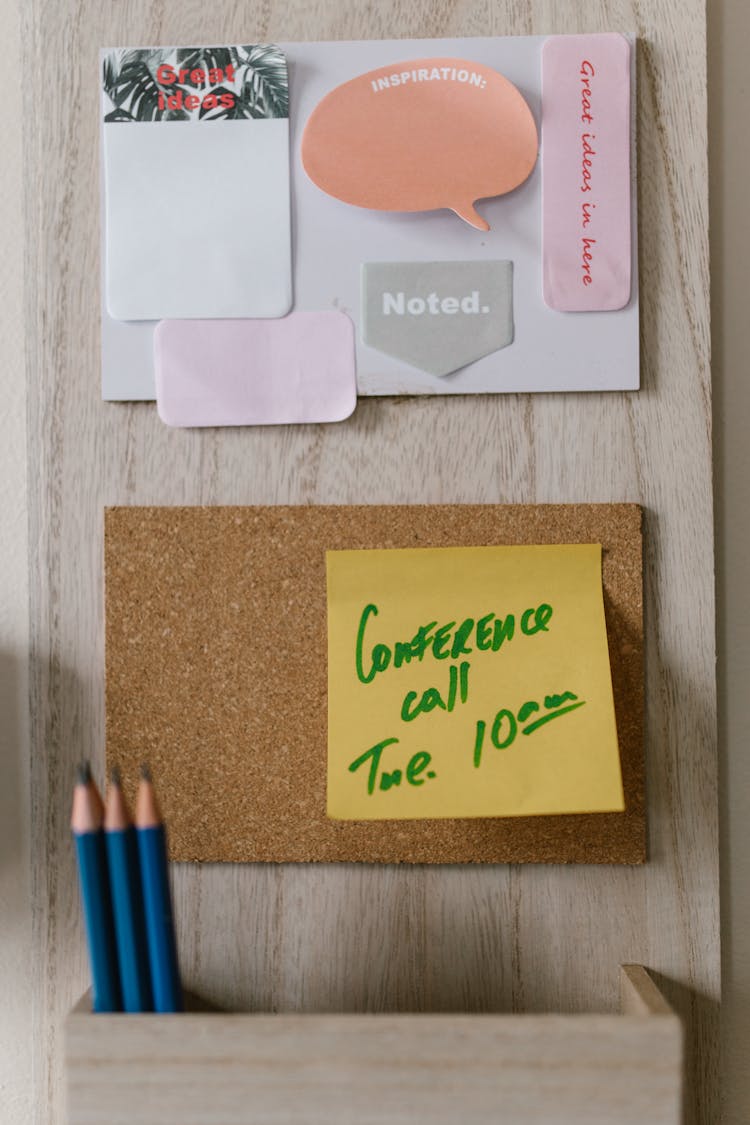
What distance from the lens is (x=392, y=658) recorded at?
46 centimetres

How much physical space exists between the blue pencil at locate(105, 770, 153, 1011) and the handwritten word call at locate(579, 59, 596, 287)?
1.06 ft

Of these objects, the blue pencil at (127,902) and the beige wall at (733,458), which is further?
the beige wall at (733,458)

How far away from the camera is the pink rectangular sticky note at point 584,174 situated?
0.47 metres

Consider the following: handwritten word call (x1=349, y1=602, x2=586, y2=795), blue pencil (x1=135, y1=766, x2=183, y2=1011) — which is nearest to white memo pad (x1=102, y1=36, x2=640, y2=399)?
handwritten word call (x1=349, y1=602, x2=586, y2=795)

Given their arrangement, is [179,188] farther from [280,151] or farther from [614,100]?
[614,100]

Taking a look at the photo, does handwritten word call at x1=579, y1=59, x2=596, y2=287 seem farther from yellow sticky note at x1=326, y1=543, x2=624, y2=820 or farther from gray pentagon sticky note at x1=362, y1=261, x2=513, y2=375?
yellow sticky note at x1=326, y1=543, x2=624, y2=820

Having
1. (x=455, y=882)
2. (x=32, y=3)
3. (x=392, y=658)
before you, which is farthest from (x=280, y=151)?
(x=455, y=882)

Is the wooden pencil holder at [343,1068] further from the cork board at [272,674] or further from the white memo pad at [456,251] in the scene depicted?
the white memo pad at [456,251]

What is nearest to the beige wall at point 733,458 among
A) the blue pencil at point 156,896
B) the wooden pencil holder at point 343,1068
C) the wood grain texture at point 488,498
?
the wood grain texture at point 488,498

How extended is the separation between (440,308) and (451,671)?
18 centimetres

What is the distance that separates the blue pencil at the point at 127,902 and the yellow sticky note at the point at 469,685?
0.10m

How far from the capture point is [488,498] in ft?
1.57

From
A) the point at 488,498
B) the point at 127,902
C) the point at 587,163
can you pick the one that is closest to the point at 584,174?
the point at 587,163

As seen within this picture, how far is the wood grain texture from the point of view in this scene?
47 cm
